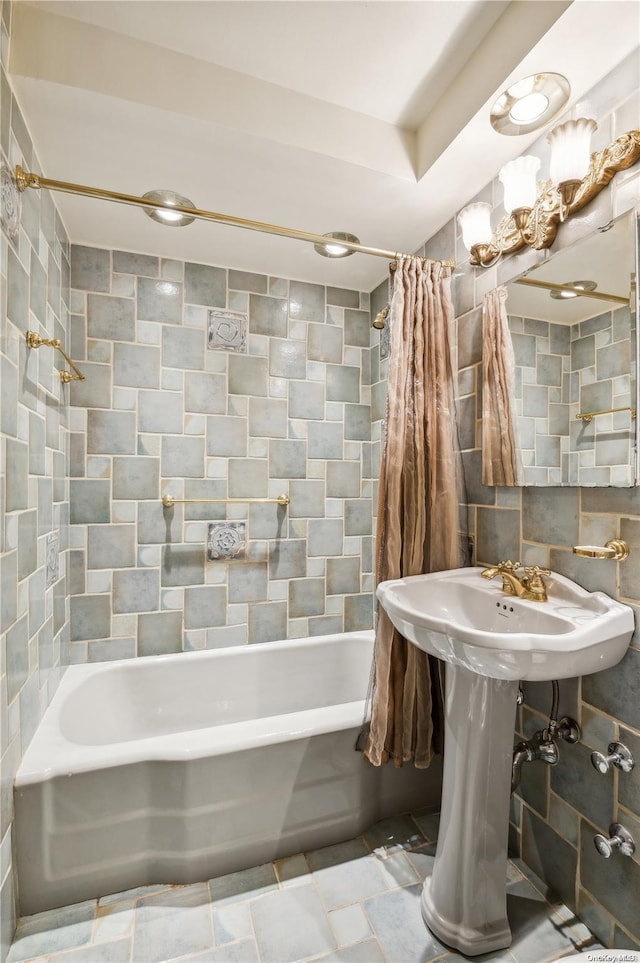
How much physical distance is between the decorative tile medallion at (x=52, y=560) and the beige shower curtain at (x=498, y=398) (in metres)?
1.65

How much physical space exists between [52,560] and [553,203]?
2.11 metres

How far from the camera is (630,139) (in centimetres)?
117

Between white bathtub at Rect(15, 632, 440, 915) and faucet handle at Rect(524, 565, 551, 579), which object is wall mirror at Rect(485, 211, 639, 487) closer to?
faucet handle at Rect(524, 565, 551, 579)

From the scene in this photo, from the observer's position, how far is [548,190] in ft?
4.66

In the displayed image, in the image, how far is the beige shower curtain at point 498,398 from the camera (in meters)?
1.57

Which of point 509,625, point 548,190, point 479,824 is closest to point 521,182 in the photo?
point 548,190

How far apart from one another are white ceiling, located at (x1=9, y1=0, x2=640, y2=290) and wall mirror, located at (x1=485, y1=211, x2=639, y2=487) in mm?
491

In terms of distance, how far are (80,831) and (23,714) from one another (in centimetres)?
40

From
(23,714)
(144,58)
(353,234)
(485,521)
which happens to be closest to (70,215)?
(144,58)

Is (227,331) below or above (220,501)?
above

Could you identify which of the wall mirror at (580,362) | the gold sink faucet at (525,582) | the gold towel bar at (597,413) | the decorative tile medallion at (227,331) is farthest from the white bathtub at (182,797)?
the decorative tile medallion at (227,331)

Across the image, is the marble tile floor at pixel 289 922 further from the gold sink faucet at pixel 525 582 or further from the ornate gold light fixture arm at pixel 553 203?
the ornate gold light fixture arm at pixel 553 203

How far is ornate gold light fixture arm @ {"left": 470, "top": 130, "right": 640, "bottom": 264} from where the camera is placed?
119cm

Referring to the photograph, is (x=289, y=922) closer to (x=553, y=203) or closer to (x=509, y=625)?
(x=509, y=625)
